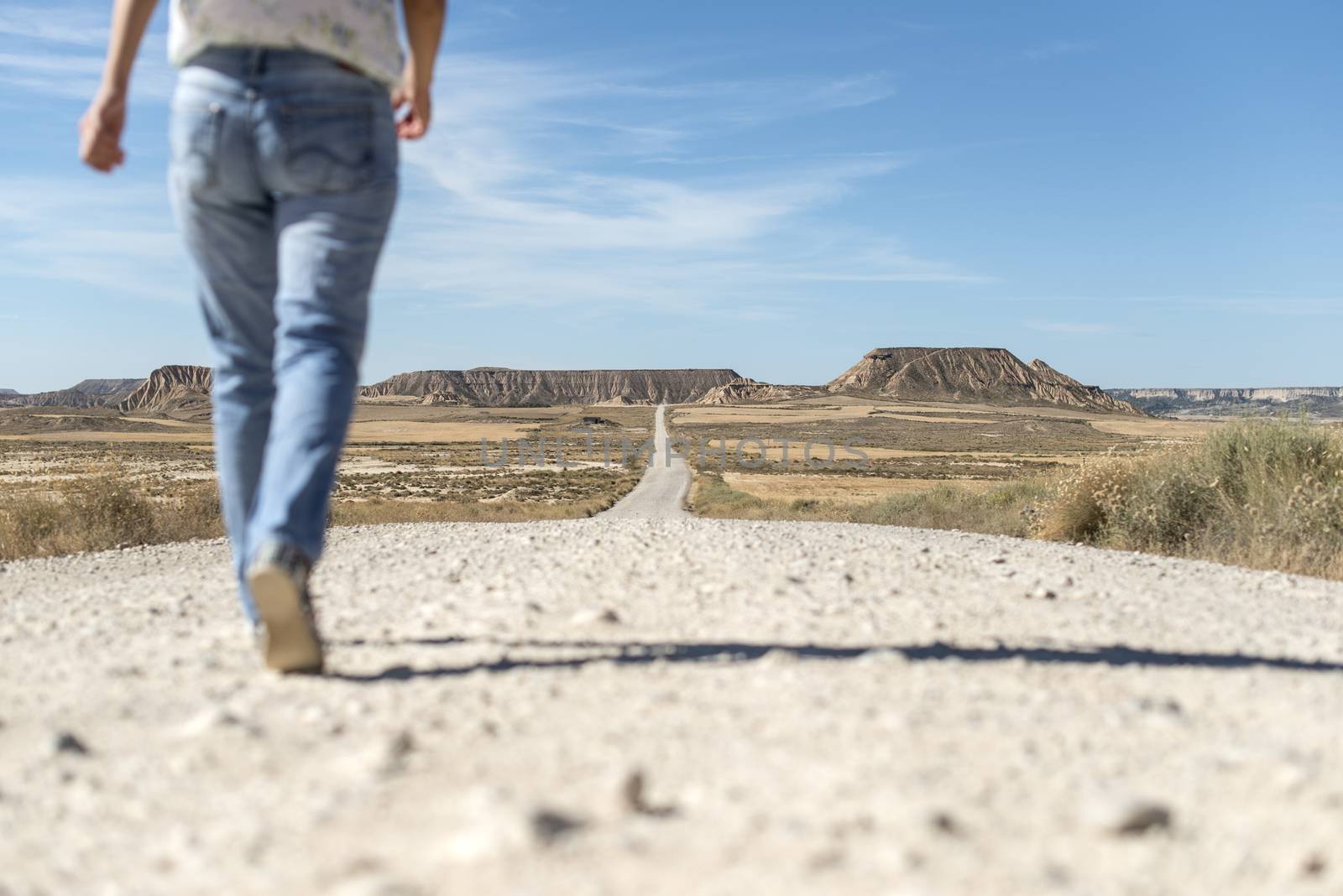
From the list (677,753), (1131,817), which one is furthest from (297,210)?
(1131,817)

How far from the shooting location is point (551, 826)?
166 cm

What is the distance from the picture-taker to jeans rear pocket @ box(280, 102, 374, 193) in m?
2.59

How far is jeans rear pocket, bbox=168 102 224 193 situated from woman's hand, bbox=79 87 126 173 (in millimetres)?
144

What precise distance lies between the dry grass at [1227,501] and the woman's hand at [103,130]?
9036 millimetres

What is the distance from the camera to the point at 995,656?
3.10 m

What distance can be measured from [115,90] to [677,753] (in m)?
2.16

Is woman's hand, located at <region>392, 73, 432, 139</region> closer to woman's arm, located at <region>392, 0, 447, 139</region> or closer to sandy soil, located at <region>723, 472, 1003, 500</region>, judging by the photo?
woman's arm, located at <region>392, 0, 447, 139</region>

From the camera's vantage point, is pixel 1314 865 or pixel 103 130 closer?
pixel 1314 865

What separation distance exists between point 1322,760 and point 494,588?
304 cm

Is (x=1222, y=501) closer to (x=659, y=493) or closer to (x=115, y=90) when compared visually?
(x=115, y=90)

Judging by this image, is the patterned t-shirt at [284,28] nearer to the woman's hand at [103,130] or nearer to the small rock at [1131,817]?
the woman's hand at [103,130]

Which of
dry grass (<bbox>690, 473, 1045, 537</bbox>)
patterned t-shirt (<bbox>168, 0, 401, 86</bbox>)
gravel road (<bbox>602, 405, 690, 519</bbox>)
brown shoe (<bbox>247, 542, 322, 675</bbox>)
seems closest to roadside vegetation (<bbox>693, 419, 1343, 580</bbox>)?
dry grass (<bbox>690, 473, 1045, 537</bbox>)

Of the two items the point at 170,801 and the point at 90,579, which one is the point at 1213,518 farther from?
the point at 170,801

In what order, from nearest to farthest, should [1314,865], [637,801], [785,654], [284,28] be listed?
1. [1314,865]
2. [637,801]
3. [284,28]
4. [785,654]
